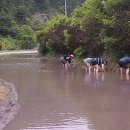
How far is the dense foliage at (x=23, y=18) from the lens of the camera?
91438mm

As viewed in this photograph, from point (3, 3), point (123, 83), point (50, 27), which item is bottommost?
point (123, 83)

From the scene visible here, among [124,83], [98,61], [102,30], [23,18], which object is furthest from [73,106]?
[23,18]

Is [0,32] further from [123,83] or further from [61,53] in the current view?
[123,83]

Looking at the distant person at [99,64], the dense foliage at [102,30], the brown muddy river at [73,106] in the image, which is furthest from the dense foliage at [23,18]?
the brown muddy river at [73,106]

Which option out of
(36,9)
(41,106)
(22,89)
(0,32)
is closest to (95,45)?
(22,89)

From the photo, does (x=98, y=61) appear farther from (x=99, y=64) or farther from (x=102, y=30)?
(x=102, y=30)

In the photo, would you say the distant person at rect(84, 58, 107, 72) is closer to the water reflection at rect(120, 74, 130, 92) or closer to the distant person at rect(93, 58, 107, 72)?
the distant person at rect(93, 58, 107, 72)

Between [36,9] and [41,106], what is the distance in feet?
322

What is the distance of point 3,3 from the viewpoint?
3952 inches

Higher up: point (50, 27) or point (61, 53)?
point (50, 27)

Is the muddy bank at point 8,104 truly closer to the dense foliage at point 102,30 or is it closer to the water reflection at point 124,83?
the water reflection at point 124,83

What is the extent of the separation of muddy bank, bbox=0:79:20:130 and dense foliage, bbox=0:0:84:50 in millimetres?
66474

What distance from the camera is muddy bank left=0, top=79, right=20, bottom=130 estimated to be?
10.6m

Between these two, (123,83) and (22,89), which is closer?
(22,89)
